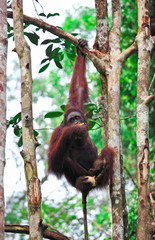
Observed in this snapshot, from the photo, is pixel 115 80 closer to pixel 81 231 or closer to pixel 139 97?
pixel 139 97

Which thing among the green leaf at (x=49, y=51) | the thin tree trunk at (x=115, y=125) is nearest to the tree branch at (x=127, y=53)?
the thin tree trunk at (x=115, y=125)

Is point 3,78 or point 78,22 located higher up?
point 78,22

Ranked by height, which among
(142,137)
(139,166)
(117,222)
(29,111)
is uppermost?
(29,111)

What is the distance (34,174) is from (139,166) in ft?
3.09

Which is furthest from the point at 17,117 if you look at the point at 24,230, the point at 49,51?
the point at 24,230

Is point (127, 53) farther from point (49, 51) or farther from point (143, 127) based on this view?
point (49, 51)

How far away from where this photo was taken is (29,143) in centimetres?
270

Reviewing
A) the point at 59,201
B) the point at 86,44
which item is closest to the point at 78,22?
the point at 59,201

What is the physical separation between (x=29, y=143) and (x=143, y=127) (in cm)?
106

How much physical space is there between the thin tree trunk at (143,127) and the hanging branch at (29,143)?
86 cm

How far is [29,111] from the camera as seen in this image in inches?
109

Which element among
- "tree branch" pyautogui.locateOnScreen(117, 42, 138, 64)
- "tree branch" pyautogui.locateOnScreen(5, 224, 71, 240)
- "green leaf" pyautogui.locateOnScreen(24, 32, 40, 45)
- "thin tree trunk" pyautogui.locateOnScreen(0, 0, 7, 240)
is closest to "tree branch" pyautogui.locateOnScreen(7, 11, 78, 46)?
"green leaf" pyautogui.locateOnScreen(24, 32, 40, 45)

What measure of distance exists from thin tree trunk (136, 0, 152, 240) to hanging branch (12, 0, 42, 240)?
86 cm

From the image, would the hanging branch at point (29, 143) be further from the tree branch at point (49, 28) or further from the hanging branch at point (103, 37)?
the hanging branch at point (103, 37)
